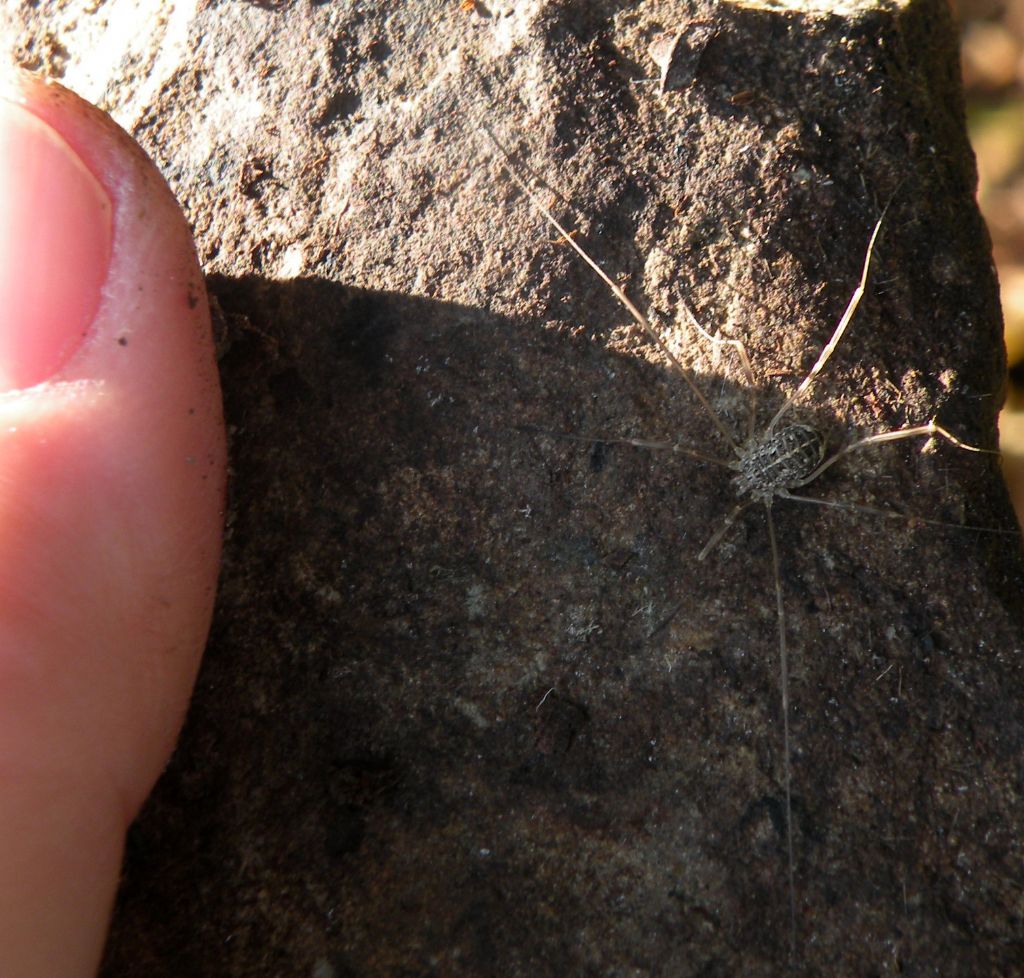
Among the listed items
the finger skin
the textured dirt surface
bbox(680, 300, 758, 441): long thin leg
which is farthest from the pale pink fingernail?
bbox(680, 300, 758, 441): long thin leg

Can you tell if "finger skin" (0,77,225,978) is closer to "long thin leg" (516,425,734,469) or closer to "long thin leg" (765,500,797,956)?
"long thin leg" (516,425,734,469)

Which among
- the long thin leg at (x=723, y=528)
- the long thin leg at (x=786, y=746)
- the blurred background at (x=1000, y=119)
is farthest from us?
the blurred background at (x=1000, y=119)

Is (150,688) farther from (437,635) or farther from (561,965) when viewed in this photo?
(561,965)

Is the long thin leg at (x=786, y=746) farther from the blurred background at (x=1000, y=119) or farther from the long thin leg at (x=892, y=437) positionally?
the blurred background at (x=1000, y=119)

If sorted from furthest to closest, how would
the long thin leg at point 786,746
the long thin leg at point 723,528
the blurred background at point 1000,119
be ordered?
the blurred background at point 1000,119 → the long thin leg at point 723,528 → the long thin leg at point 786,746

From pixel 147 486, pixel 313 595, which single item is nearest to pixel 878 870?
Answer: pixel 313 595

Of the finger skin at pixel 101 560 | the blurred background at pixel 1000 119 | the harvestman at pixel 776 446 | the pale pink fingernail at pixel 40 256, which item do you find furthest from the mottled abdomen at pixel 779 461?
the blurred background at pixel 1000 119
